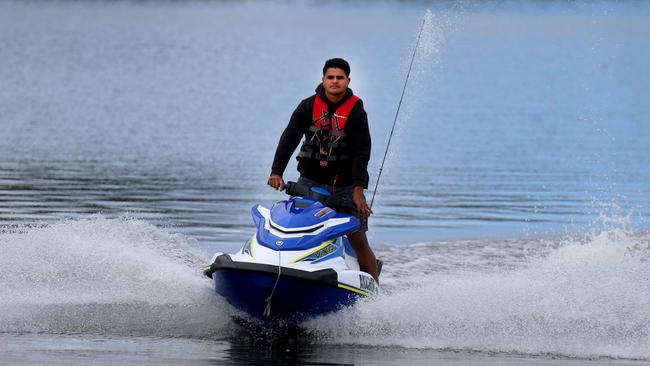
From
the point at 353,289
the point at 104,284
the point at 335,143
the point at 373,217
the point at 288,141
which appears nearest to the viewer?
the point at 353,289

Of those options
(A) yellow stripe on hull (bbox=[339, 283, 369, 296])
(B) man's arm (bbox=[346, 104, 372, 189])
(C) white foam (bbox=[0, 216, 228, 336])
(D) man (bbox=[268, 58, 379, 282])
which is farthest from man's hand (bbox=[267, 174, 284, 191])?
(A) yellow stripe on hull (bbox=[339, 283, 369, 296])

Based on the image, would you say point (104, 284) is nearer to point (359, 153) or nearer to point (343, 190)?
point (343, 190)

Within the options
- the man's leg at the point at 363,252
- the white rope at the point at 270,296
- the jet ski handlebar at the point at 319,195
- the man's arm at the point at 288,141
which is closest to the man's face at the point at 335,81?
the man's arm at the point at 288,141

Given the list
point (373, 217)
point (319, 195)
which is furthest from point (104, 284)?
point (373, 217)

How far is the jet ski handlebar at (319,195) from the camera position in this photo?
10.4 meters

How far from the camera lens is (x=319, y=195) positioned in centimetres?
1039

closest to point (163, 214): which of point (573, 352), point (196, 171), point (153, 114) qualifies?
point (196, 171)

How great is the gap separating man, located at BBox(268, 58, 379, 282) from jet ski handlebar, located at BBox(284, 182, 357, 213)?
4.1 inches

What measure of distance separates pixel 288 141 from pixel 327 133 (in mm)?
345

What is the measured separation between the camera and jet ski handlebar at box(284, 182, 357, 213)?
34.1 feet

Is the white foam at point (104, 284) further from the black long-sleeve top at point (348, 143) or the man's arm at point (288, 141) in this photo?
the black long-sleeve top at point (348, 143)

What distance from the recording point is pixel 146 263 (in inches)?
474

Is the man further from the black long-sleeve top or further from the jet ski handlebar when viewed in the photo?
the jet ski handlebar

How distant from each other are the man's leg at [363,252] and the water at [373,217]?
14.0 inches
